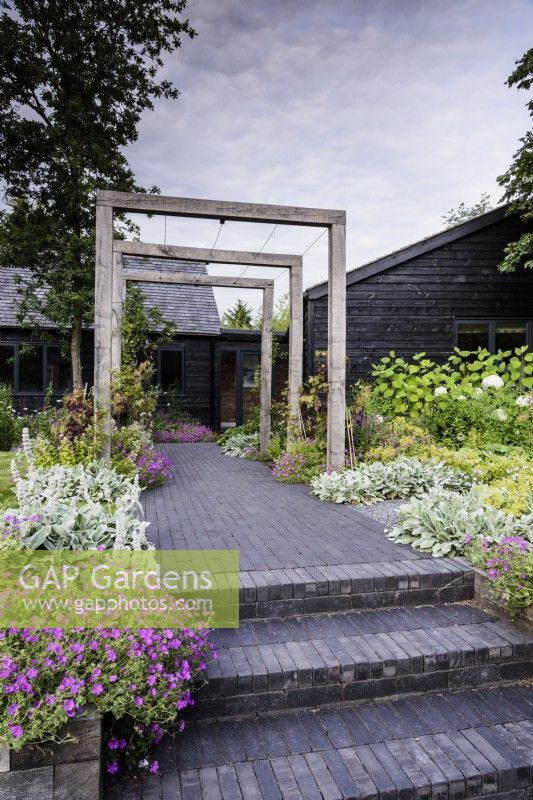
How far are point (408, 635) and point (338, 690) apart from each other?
58 cm

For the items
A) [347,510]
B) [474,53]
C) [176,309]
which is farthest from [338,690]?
[176,309]

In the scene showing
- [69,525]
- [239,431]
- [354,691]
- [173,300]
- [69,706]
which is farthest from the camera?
[173,300]

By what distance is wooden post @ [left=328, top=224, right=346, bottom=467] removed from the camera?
612cm

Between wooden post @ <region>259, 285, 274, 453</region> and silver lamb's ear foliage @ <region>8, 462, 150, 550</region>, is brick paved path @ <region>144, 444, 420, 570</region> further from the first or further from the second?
wooden post @ <region>259, 285, 274, 453</region>

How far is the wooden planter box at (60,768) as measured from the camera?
1.82 meters

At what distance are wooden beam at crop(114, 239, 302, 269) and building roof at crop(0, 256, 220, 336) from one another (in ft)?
20.4

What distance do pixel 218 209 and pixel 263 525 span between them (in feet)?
11.9

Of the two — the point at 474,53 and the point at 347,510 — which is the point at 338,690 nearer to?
the point at 347,510

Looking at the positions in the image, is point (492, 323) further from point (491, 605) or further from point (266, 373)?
point (491, 605)

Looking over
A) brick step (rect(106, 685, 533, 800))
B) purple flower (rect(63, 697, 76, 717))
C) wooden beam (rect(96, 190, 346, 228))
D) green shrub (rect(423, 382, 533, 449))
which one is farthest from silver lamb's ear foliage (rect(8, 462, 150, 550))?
green shrub (rect(423, 382, 533, 449))

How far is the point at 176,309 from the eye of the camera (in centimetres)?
1560

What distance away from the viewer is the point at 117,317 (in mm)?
7254

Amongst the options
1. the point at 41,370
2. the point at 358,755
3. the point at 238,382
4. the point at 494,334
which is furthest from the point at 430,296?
the point at 41,370

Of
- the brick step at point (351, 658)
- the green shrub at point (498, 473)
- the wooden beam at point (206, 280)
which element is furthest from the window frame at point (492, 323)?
the brick step at point (351, 658)
